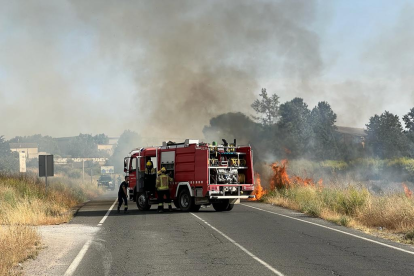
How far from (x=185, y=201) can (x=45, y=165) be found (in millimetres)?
9138

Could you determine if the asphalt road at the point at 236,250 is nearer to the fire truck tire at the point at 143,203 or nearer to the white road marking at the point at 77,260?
the white road marking at the point at 77,260

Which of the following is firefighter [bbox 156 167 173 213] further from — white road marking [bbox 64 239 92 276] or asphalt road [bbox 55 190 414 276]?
white road marking [bbox 64 239 92 276]

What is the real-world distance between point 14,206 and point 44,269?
13.3 meters

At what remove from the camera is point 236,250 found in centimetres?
1204

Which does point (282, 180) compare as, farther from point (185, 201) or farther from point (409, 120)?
point (409, 120)

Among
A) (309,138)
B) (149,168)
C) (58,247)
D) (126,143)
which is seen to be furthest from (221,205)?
(126,143)

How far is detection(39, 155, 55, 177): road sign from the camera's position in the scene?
2909 centimetres

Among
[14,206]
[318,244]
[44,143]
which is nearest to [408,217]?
[318,244]

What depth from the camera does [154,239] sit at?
1420 centimetres

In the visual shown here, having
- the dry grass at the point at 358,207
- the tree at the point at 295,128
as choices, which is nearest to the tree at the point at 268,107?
the tree at the point at 295,128

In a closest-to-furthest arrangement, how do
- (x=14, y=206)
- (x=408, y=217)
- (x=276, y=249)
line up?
(x=276, y=249) < (x=408, y=217) < (x=14, y=206)

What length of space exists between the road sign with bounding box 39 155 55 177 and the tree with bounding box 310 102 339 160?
82.7ft

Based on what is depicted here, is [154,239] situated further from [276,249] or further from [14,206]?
[14,206]

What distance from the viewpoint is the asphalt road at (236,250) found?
972cm
